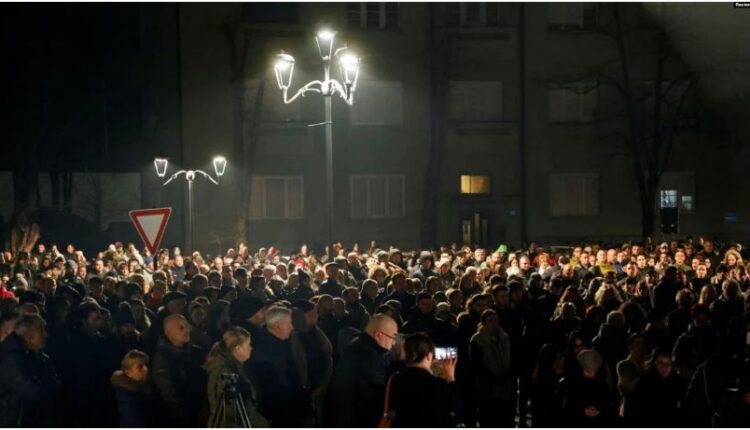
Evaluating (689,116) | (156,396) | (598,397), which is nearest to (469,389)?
(598,397)

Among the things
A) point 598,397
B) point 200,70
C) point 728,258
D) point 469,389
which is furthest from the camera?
point 200,70

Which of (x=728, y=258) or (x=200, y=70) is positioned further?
(x=200, y=70)

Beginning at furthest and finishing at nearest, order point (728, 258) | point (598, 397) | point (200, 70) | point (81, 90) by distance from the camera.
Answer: point (81, 90)
point (200, 70)
point (728, 258)
point (598, 397)

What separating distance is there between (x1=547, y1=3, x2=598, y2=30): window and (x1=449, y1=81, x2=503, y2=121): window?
3.59 metres

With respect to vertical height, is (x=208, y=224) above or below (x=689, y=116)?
below

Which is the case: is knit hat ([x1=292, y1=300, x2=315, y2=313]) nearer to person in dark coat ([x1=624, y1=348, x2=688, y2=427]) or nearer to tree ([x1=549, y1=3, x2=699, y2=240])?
person in dark coat ([x1=624, y1=348, x2=688, y2=427])

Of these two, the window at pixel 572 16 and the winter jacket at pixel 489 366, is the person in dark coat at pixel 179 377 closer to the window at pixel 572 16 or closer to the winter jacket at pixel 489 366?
the winter jacket at pixel 489 366

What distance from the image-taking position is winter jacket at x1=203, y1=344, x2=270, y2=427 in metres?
7.70

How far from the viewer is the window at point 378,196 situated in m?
39.8

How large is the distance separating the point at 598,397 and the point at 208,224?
31332mm

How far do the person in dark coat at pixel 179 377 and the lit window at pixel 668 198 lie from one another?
1394 inches

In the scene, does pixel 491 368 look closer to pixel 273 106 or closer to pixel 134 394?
pixel 134 394

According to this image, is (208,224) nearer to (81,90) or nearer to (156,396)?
(81,90)

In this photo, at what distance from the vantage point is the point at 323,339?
Answer: 958 centimetres
